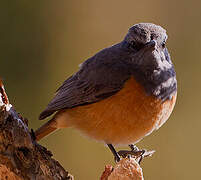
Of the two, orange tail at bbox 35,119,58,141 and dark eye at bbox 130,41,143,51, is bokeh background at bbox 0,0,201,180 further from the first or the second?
dark eye at bbox 130,41,143,51

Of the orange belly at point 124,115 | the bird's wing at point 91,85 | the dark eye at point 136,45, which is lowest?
the orange belly at point 124,115

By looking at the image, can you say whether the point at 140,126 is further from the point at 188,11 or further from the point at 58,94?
the point at 188,11

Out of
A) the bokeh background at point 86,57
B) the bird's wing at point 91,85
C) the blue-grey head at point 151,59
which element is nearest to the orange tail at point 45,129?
the bird's wing at point 91,85

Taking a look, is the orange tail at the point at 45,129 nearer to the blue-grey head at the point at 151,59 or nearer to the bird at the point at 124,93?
the bird at the point at 124,93

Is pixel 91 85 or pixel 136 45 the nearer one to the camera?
pixel 136 45

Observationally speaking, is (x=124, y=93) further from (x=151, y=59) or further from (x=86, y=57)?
(x=86, y=57)

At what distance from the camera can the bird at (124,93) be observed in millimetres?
4539

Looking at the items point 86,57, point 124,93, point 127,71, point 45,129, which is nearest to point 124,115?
point 124,93

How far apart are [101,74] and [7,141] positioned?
154cm

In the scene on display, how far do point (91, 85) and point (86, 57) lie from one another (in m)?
2.82

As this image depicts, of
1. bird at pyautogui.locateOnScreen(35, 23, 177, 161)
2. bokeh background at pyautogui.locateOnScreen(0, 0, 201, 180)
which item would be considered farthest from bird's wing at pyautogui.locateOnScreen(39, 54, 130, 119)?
bokeh background at pyautogui.locateOnScreen(0, 0, 201, 180)

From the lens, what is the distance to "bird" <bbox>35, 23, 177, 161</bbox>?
4539mm

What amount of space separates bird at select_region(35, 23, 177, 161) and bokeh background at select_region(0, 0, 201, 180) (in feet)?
7.66

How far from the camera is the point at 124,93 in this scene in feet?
15.0
